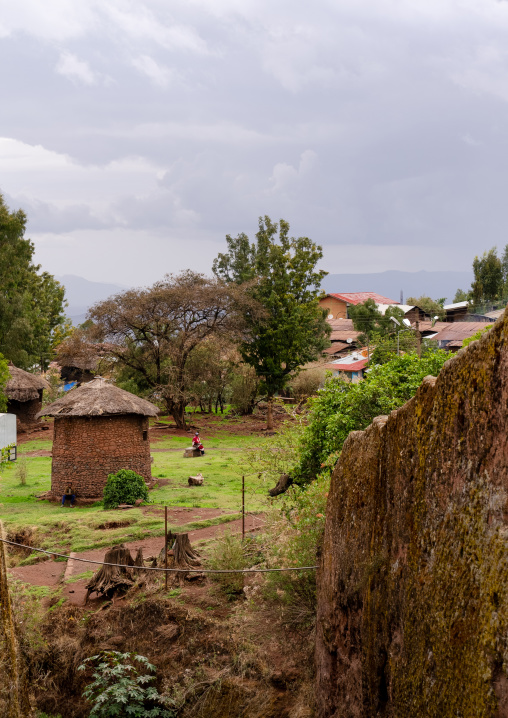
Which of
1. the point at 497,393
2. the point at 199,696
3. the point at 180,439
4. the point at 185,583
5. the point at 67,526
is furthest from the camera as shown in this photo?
the point at 180,439

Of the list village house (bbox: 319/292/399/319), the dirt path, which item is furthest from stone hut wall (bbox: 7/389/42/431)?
village house (bbox: 319/292/399/319)

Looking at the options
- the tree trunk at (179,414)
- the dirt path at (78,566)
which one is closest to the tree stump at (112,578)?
the dirt path at (78,566)

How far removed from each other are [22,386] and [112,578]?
939 inches

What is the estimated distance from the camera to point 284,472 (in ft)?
45.0

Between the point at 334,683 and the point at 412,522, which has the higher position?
the point at 412,522

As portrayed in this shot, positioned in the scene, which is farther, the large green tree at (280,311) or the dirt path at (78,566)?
the large green tree at (280,311)

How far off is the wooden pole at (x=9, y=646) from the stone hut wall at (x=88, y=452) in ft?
40.8

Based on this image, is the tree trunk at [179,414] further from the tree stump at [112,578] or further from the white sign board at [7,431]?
the tree stump at [112,578]

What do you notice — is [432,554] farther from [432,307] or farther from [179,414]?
[432,307]

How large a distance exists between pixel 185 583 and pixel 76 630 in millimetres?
2507

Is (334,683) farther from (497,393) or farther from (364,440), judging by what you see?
(497,393)

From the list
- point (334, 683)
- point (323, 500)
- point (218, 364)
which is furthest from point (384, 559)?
point (218, 364)

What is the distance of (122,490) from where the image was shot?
64.0ft

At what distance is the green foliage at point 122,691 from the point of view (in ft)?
30.2
